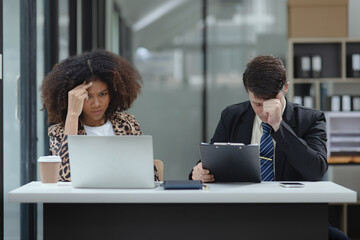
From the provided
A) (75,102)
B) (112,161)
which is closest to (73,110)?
(75,102)

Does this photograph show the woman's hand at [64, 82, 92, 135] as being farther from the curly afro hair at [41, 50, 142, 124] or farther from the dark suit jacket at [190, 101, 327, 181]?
the dark suit jacket at [190, 101, 327, 181]

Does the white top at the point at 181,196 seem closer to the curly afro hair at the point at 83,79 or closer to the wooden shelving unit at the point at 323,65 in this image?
the curly afro hair at the point at 83,79

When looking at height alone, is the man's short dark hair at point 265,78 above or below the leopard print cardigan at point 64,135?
above

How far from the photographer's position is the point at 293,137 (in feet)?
7.13

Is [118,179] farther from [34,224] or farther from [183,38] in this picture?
[183,38]

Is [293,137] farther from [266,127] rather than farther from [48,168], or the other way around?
[48,168]

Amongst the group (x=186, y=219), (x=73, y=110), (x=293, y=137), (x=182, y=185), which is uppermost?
(x=73, y=110)

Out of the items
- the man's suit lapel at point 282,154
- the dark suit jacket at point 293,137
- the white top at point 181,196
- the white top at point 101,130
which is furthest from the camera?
the white top at point 101,130

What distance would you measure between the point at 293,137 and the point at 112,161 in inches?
29.4

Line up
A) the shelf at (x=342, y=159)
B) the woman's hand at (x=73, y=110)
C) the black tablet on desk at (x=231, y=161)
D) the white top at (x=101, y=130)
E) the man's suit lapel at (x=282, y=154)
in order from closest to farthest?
1. the black tablet on desk at (x=231, y=161)
2. the man's suit lapel at (x=282, y=154)
3. the woman's hand at (x=73, y=110)
4. the white top at (x=101, y=130)
5. the shelf at (x=342, y=159)

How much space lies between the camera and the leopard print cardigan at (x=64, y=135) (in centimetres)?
244

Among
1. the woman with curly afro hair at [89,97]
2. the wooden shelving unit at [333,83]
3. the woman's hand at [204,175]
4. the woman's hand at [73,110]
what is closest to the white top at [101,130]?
the woman with curly afro hair at [89,97]

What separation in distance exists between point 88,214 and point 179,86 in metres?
3.84

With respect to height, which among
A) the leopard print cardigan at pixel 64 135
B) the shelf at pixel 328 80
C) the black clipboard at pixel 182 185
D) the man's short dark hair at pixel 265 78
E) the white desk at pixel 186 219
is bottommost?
the white desk at pixel 186 219
